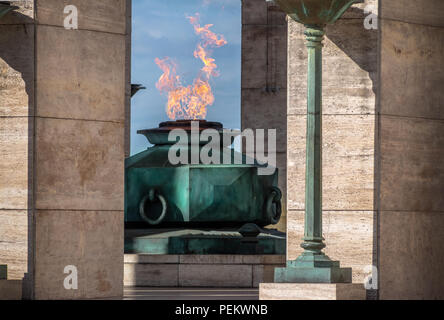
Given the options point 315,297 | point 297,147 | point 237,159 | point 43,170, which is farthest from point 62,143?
point 237,159

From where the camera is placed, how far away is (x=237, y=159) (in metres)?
21.4

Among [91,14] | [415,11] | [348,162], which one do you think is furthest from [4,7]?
[415,11]

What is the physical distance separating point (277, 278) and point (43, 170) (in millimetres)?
3463

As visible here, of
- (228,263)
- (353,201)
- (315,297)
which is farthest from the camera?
(228,263)

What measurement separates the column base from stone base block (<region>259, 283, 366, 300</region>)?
170mm

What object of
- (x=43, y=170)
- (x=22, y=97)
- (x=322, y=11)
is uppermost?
(x=322, y=11)

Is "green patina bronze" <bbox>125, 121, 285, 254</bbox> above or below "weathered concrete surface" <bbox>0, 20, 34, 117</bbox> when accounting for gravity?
below

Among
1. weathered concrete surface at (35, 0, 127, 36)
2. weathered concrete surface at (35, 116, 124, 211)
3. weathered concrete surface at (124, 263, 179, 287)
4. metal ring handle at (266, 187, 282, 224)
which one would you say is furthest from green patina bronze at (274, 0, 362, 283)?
metal ring handle at (266, 187, 282, 224)

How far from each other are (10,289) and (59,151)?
1.87 metres

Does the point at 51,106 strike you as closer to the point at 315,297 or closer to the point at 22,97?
the point at 22,97

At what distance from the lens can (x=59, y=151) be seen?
1503cm

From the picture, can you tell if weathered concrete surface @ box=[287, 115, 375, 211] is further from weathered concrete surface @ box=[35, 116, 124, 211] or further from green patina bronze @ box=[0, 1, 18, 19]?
green patina bronze @ box=[0, 1, 18, 19]

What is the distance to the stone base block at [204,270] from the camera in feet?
62.3

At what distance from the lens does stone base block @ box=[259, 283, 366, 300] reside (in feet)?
43.0
